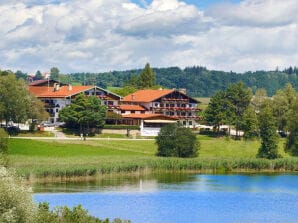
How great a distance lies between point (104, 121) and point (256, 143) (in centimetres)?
2321

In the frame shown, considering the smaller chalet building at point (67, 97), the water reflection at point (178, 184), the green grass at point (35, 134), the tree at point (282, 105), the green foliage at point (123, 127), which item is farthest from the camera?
the smaller chalet building at point (67, 97)

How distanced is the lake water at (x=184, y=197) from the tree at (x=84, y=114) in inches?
1234

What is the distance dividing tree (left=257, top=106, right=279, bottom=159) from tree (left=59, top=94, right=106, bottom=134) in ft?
86.8

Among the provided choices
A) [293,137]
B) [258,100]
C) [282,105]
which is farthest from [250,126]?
[258,100]

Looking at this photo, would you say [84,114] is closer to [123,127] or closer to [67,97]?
[123,127]

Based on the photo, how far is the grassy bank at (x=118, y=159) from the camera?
76.0 m

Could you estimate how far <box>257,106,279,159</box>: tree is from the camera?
9481 centimetres

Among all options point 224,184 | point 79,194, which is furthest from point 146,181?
point 79,194

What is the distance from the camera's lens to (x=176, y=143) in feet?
306

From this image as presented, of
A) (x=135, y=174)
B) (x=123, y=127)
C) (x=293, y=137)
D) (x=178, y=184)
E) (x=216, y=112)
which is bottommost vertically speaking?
(x=178, y=184)

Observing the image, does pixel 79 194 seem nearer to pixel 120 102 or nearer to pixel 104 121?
pixel 104 121

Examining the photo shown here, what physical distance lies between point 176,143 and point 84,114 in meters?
23.1

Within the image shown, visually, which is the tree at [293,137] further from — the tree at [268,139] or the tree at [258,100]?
the tree at [258,100]

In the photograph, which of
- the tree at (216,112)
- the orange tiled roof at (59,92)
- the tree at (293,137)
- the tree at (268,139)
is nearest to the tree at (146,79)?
the orange tiled roof at (59,92)
